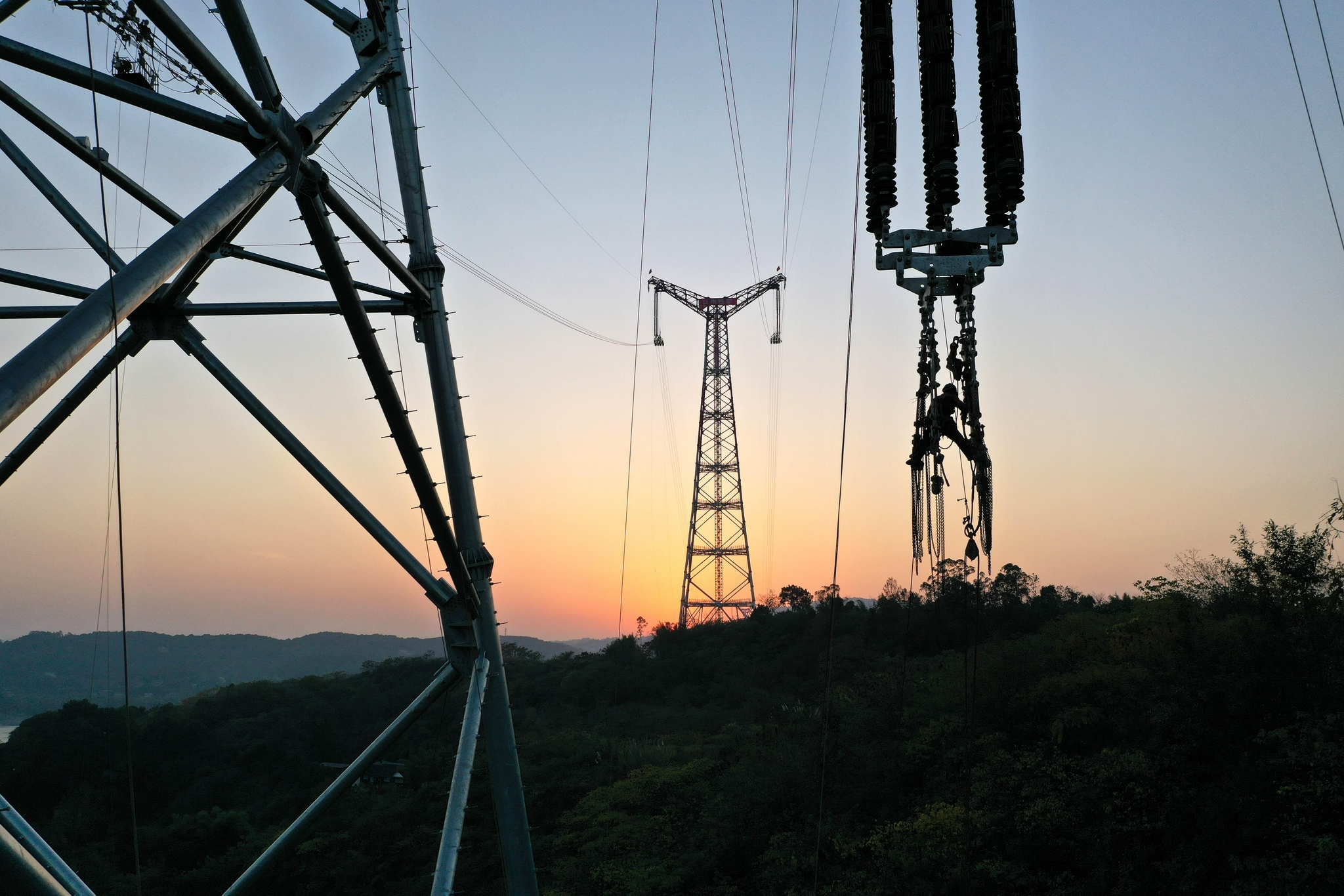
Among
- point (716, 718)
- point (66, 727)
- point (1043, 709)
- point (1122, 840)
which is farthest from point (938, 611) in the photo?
point (66, 727)

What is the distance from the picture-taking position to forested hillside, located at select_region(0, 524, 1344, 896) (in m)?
18.4

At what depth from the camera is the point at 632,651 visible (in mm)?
47562

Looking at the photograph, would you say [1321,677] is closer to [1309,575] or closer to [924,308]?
[1309,575]

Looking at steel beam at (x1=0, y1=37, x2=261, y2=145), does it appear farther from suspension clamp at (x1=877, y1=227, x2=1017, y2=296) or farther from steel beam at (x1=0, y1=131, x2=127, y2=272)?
suspension clamp at (x1=877, y1=227, x2=1017, y2=296)

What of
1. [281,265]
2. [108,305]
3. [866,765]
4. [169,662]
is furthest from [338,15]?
[169,662]

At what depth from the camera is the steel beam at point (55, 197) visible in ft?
20.4

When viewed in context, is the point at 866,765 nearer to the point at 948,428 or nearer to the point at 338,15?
the point at 948,428

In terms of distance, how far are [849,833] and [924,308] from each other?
17.1m

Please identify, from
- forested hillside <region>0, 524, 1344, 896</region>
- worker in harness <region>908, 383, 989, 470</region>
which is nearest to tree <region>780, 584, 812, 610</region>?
forested hillside <region>0, 524, 1344, 896</region>

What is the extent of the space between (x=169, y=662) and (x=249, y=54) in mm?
116028

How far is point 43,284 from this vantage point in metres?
6.66

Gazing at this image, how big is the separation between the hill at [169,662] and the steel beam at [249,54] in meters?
37.7

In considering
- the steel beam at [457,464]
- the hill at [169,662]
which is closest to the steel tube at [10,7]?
the steel beam at [457,464]

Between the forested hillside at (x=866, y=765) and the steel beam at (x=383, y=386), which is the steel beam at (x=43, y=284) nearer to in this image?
the steel beam at (x=383, y=386)
